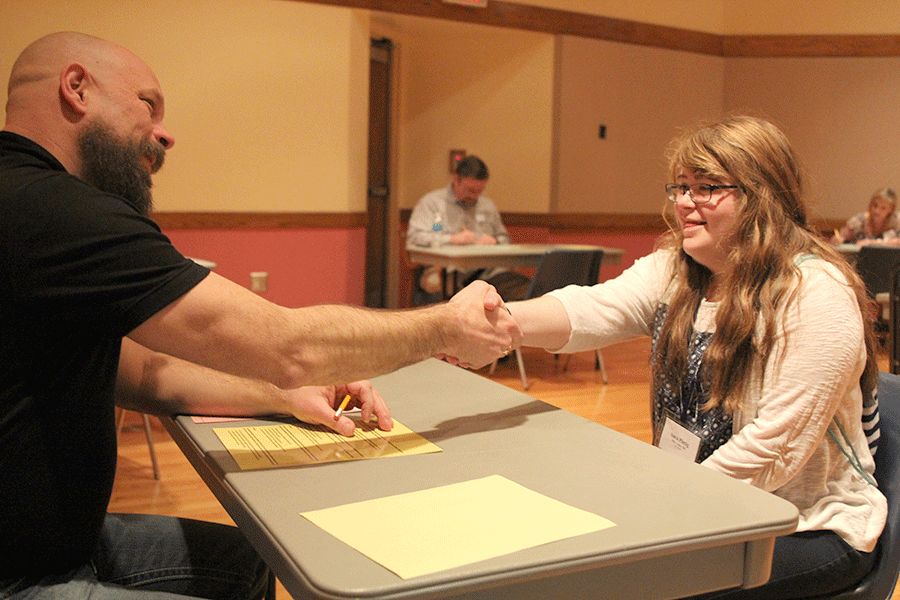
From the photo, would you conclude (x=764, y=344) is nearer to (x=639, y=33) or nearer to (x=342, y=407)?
(x=342, y=407)

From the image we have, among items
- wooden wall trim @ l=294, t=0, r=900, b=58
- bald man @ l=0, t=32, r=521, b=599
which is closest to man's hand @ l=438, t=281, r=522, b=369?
bald man @ l=0, t=32, r=521, b=599

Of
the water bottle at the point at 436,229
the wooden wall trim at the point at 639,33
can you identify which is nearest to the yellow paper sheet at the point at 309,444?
the water bottle at the point at 436,229

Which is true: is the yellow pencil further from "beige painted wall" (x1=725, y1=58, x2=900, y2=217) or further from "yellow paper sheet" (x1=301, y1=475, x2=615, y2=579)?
"beige painted wall" (x1=725, y1=58, x2=900, y2=217)

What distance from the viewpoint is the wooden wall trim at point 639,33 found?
7086 millimetres

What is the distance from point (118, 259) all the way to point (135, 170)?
0.34 meters

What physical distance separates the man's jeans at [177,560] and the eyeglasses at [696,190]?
1106 millimetres

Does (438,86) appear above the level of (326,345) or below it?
above

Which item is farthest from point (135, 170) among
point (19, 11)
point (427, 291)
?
point (19, 11)

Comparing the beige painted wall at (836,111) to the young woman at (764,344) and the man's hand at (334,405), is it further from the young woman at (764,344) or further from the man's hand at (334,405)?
the man's hand at (334,405)

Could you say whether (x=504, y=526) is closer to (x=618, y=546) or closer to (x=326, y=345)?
(x=618, y=546)

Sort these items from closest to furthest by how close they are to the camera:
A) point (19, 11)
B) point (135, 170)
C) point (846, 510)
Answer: point (135, 170) → point (846, 510) → point (19, 11)

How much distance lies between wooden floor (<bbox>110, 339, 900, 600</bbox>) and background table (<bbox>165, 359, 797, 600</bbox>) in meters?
0.41

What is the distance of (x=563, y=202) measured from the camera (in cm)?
802

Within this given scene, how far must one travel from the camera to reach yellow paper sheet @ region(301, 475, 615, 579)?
88 cm
